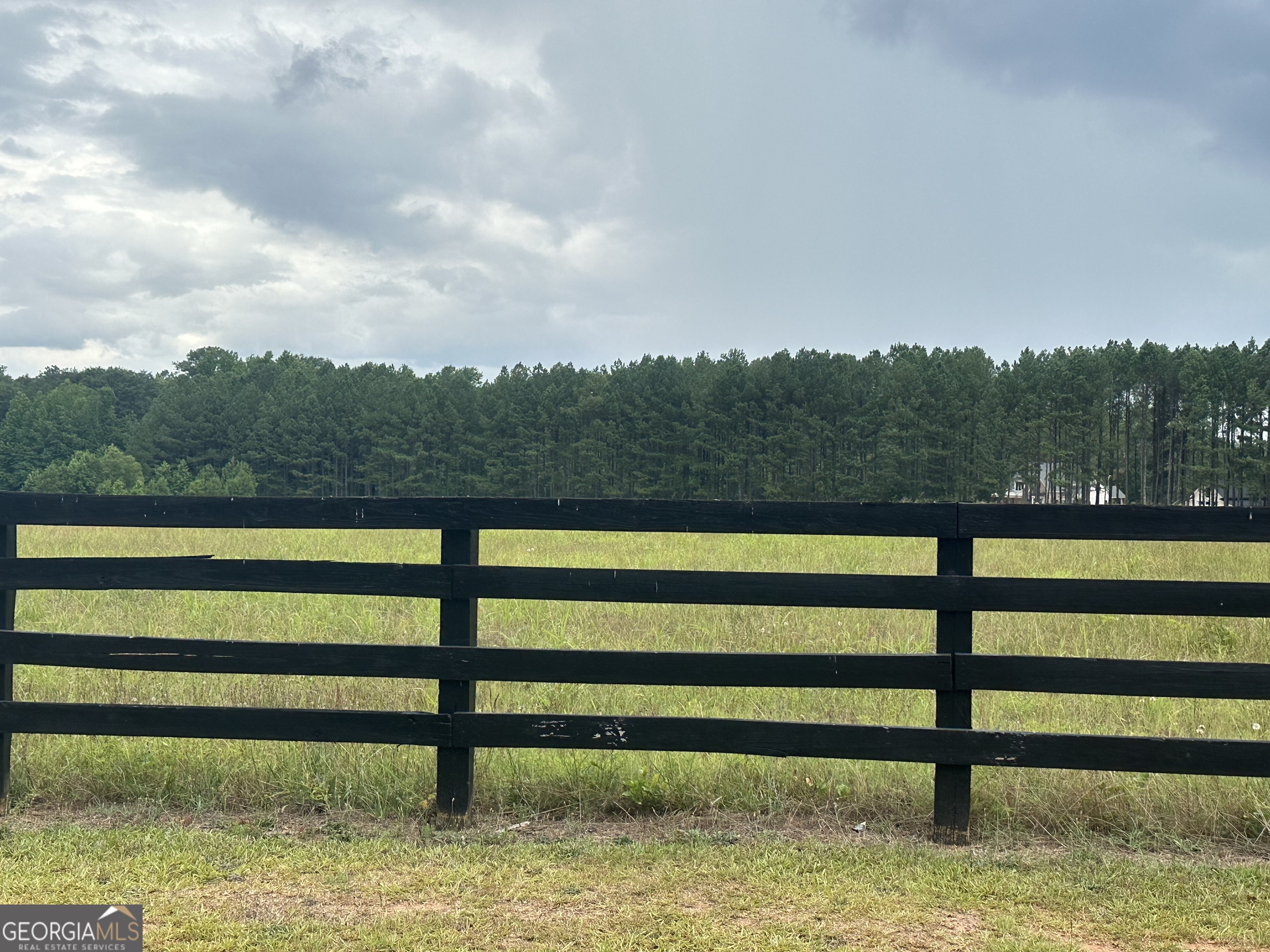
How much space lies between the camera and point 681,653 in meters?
4.37

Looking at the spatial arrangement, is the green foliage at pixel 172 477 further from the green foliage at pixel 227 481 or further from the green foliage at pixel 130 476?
the green foliage at pixel 227 481

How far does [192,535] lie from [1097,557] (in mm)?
19511

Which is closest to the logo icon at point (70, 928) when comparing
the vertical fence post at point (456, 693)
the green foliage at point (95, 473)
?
the vertical fence post at point (456, 693)

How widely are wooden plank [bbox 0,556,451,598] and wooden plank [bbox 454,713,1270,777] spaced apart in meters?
0.75

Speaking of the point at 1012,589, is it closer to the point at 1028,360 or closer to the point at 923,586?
the point at 923,586

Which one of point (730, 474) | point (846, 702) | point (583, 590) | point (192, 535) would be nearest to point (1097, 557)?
point (846, 702)

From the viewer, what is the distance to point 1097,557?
51.9 feet

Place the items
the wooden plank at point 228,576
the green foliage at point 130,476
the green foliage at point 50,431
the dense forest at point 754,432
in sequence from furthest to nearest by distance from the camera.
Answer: the green foliage at point 50,431 → the green foliage at point 130,476 → the dense forest at point 754,432 → the wooden plank at point 228,576

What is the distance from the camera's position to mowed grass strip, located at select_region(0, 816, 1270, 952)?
323cm

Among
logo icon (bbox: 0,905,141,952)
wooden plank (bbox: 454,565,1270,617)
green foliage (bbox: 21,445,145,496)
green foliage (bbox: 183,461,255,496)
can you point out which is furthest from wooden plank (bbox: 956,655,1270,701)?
green foliage (bbox: 21,445,145,496)

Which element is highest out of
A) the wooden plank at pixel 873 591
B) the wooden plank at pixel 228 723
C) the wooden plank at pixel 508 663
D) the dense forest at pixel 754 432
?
the dense forest at pixel 754 432

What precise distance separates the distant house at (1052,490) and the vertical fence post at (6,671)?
84377mm

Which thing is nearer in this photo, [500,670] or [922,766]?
[500,670]

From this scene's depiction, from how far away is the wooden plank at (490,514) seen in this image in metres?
4.48
